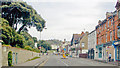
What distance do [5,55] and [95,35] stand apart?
1723 inches

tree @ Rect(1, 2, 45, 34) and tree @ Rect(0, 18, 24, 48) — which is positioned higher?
tree @ Rect(1, 2, 45, 34)

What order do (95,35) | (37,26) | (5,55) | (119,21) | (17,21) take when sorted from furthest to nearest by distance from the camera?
(95,35) → (37,26) → (17,21) → (119,21) → (5,55)

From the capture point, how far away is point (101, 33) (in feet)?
181

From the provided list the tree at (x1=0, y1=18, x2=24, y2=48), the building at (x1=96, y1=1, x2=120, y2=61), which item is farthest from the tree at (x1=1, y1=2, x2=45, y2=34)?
the building at (x1=96, y1=1, x2=120, y2=61)

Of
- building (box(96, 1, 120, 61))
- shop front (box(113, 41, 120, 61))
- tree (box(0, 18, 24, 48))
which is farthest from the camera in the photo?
building (box(96, 1, 120, 61))

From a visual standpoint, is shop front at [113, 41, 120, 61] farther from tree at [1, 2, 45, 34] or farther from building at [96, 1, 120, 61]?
tree at [1, 2, 45, 34]

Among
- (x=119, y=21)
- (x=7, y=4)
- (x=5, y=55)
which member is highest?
(x=7, y=4)

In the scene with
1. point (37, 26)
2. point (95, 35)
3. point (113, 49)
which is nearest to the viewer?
point (113, 49)

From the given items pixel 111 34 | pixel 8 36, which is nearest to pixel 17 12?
pixel 8 36

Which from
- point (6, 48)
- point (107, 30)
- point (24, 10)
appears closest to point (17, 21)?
point (24, 10)

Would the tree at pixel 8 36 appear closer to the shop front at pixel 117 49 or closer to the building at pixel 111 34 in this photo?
the building at pixel 111 34

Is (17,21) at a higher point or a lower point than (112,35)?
higher

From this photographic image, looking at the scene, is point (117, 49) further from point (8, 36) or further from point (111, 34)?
point (8, 36)

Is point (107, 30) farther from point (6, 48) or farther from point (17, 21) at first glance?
point (6, 48)
